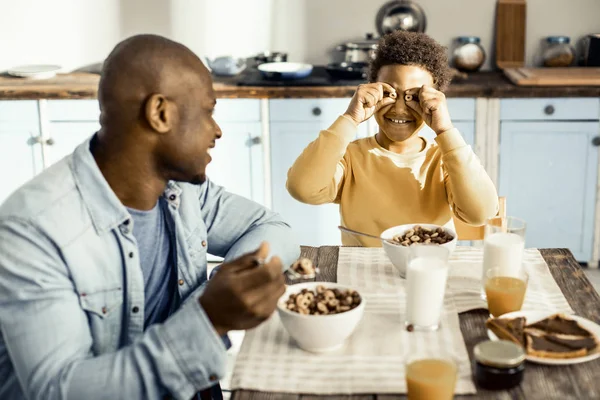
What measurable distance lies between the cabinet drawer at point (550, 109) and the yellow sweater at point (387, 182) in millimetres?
1457

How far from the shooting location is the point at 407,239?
1673 mm

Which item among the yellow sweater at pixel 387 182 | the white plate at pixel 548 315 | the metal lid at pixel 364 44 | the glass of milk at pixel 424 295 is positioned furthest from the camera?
the metal lid at pixel 364 44

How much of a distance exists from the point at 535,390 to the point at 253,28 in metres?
3.17

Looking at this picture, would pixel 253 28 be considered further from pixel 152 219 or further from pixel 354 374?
pixel 354 374

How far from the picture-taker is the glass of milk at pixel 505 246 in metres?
1.54

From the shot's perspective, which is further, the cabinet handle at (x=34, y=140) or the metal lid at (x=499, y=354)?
the cabinet handle at (x=34, y=140)

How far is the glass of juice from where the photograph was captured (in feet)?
3.76

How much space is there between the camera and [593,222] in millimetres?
3600

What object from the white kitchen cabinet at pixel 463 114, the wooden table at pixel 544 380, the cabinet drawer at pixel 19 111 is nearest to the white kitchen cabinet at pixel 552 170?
the white kitchen cabinet at pixel 463 114

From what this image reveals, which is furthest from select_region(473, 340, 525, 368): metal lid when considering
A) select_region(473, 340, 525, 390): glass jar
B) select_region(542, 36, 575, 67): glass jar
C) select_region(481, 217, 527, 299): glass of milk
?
select_region(542, 36, 575, 67): glass jar

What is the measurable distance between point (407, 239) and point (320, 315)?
0.43 m

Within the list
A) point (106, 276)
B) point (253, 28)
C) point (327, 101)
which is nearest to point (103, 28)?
point (253, 28)

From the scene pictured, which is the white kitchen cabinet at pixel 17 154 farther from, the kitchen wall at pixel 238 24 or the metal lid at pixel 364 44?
the metal lid at pixel 364 44

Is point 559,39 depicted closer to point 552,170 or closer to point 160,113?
point 552,170
